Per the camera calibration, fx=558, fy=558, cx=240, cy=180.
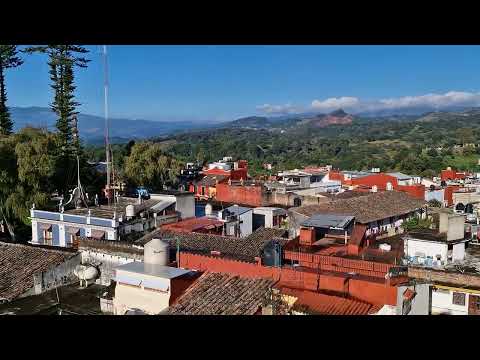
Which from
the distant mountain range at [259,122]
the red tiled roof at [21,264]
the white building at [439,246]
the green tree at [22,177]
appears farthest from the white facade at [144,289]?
the distant mountain range at [259,122]

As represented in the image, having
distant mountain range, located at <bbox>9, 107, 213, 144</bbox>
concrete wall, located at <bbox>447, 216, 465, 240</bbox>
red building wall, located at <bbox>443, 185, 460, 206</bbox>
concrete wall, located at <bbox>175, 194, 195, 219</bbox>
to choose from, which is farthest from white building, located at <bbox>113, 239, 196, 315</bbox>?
red building wall, located at <bbox>443, 185, 460, 206</bbox>

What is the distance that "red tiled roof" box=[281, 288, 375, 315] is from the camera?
17.9ft

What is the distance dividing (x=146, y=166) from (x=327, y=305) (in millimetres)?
14714

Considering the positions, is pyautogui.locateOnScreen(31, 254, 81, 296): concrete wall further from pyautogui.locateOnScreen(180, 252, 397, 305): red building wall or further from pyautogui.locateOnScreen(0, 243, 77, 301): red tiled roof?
pyautogui.locateOnScreen(180, 252, 397, 305): red building wall

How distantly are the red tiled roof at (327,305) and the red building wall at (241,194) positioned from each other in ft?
39.4

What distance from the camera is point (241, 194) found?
61.3ft

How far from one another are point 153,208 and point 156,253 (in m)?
5.23

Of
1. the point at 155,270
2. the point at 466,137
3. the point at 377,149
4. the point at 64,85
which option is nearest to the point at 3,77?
the point at 64,85

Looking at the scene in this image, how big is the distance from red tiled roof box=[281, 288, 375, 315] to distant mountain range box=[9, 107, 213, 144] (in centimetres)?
1258

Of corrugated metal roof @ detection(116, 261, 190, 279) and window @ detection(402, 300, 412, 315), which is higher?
corrugated metal roof @ detection(116, 261, 190, 279)

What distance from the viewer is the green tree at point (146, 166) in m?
19.6

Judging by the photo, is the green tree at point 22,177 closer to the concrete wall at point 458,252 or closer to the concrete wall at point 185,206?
the concrete wall at point 185,206

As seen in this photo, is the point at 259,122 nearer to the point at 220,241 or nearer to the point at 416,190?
the point at 416,190
